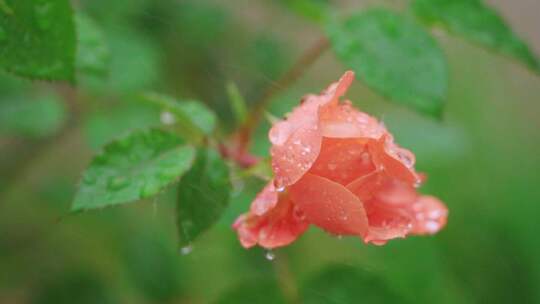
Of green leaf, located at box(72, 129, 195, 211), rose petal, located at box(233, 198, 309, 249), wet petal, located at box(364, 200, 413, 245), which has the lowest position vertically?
green leaf, located at box(72, 129, 195, 211)

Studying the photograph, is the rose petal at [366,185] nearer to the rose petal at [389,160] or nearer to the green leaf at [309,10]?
the rose petal at [389,160]

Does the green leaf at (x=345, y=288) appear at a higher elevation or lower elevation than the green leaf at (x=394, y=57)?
lower

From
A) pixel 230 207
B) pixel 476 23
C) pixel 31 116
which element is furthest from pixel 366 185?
pixel 31 116

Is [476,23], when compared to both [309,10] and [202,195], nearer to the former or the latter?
[309,10]

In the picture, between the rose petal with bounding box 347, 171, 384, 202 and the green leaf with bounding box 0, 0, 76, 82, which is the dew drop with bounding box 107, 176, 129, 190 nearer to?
the green leaf with bounding box 0, 0, 76, 82

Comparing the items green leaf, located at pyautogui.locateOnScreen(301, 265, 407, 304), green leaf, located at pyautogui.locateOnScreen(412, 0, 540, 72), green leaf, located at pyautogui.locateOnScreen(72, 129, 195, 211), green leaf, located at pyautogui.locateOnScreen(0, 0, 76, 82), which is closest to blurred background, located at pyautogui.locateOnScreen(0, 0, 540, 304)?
green leaf, located at pyautogui.locateOnScreen(301, 265, 407, 304)

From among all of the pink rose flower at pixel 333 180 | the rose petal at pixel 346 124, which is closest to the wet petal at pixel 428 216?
the pink rose flower at pixel 333 180

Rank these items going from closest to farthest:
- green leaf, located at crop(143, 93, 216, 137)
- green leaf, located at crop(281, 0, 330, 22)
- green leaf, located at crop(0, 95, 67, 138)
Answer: green leaf, located at crop(143, 93, 216, 137) < green leaf, located at crop(281, 0, 330, 22) < green leaf, located at crop(0, 95, 67, 138)
